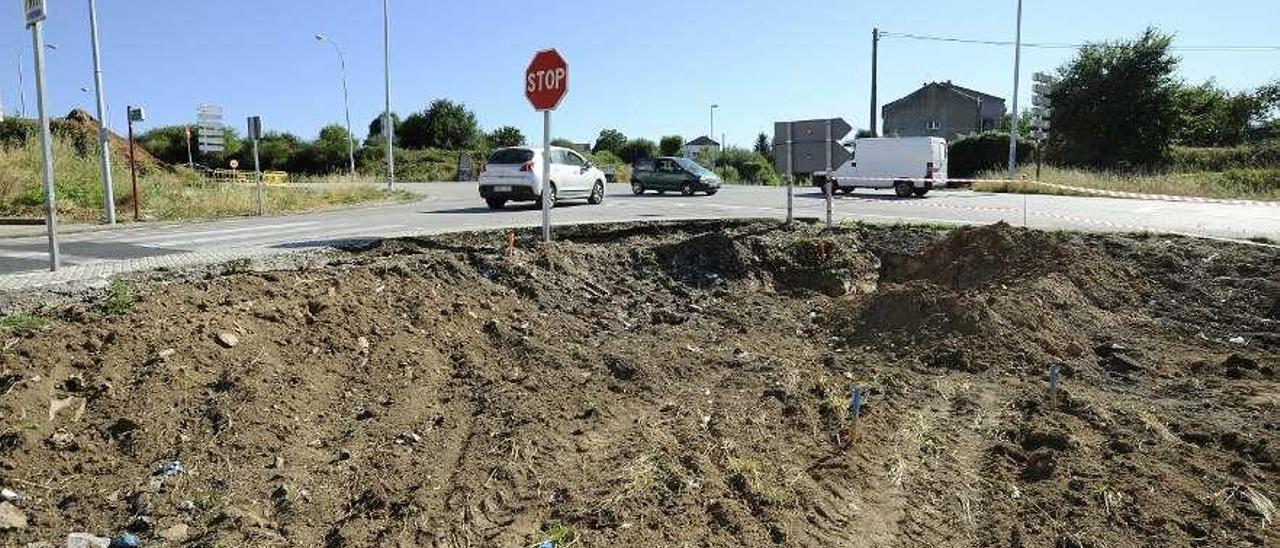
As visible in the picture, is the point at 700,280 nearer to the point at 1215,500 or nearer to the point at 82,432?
the point at 1215,500

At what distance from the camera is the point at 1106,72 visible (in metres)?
43.0

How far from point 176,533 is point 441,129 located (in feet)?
233

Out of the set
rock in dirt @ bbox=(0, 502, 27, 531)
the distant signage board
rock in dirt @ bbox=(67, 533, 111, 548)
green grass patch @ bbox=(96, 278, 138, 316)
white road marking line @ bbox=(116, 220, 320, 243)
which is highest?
the distant signage board

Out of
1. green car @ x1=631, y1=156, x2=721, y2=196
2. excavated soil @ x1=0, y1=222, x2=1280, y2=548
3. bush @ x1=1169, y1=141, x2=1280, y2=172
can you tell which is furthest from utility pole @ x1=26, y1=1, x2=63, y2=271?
bush @ x1=1169, y1=141, x2=1280, y2=172

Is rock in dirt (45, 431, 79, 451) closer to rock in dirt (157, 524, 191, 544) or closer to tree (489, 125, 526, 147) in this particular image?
rock in dirt (157, 524, 191, 544)

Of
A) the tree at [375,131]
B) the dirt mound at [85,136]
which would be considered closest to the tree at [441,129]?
the tree at [375,131]

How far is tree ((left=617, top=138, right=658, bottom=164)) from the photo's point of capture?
70.8 meters

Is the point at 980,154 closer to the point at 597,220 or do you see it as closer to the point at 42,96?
the point at 597,220

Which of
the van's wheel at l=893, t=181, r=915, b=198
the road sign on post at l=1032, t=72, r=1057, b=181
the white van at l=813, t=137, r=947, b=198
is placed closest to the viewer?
the van's wheel at l=893, t=181, r=915, b=198

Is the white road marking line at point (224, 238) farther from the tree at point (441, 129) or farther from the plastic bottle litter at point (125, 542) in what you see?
the tree at point (441, 129)

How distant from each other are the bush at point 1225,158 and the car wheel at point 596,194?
29788 mm

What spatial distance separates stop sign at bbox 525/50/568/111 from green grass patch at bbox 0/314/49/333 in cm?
582

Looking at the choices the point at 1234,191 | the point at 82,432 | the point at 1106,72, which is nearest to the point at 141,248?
the point at 82,432

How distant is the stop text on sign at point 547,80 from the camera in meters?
9.77
